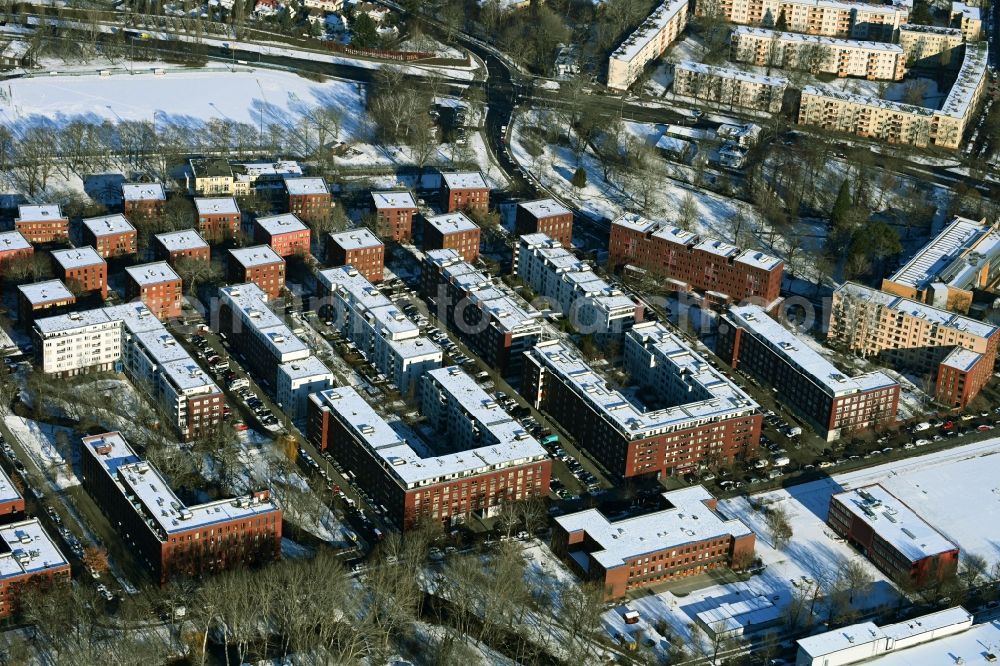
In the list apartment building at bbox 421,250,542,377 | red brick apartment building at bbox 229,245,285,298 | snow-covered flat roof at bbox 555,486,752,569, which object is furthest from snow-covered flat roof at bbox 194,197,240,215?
snow-covered flat roof at bbox 555,486,752,569

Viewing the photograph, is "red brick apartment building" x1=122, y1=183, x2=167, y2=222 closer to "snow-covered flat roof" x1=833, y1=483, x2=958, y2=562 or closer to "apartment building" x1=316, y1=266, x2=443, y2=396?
"apartment building" x1=316, y1=266, x2=443, y2=396

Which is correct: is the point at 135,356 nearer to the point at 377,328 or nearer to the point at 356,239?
the point at 377,328

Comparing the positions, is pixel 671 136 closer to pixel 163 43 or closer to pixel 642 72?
pixel 642 72

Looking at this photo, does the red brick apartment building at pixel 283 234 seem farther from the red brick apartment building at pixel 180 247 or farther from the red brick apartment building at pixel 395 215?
the red brick apartment building at pixel 395 215

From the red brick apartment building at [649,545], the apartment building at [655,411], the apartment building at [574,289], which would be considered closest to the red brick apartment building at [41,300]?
the apartment building at [655,411]

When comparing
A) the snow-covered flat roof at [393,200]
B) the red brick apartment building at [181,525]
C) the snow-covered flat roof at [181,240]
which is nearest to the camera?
the red brick apartment building at [181,525]

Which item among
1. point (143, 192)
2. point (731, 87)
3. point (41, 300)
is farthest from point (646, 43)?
point (41, 300)
